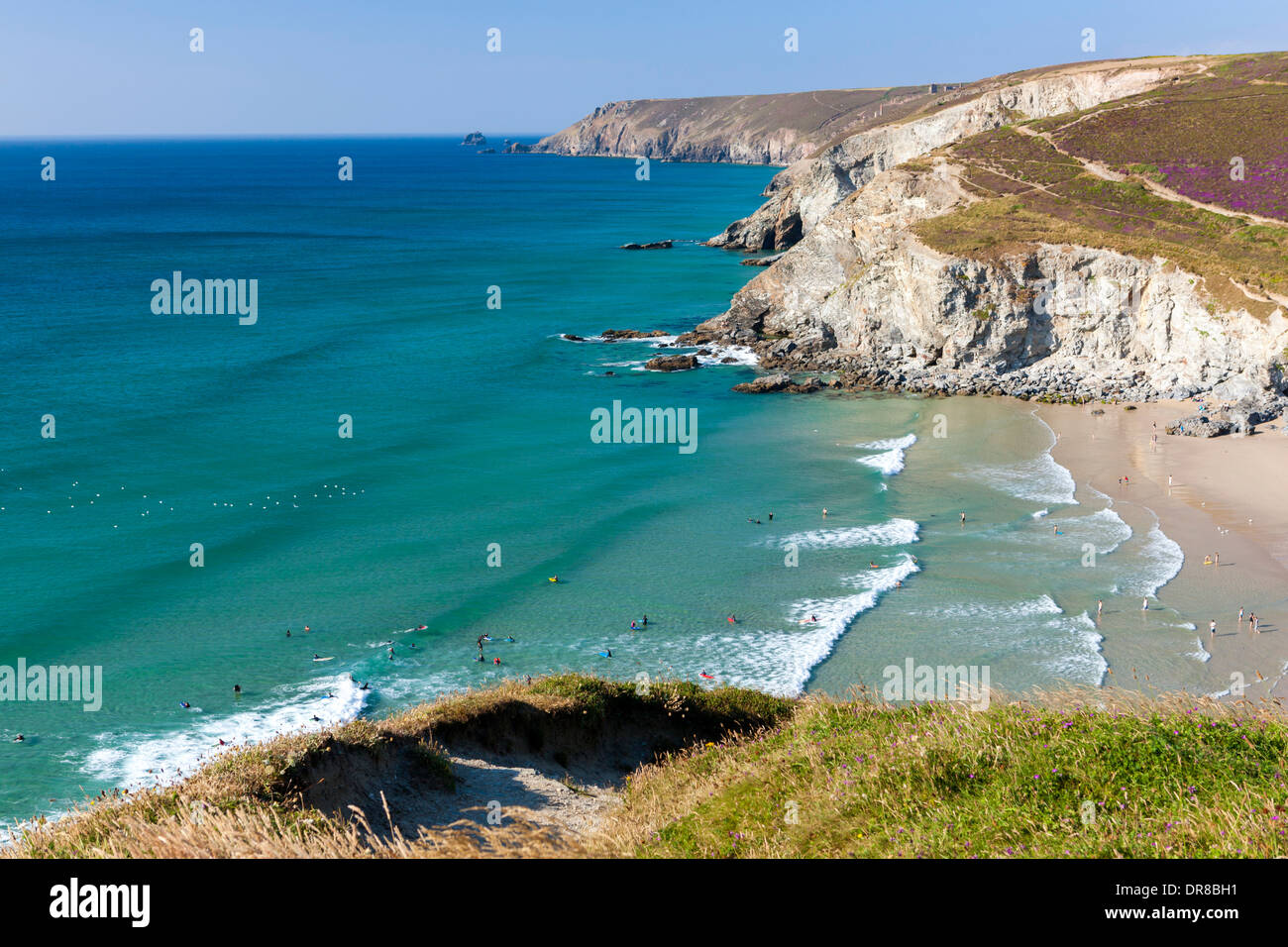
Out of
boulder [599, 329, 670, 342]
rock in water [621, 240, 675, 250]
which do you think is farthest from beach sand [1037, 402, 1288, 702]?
rock in water [621, 240, 675, 250]

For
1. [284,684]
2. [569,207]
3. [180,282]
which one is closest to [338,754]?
[284,684]

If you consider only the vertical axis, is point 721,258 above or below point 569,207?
below

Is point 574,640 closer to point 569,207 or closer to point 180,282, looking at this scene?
point 180,282

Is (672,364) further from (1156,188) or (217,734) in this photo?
(217,734)

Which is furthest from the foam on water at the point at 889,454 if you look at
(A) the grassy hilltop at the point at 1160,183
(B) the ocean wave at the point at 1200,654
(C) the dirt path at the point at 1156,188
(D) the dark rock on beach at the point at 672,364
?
(C) the dirt path at the point at 1156,188

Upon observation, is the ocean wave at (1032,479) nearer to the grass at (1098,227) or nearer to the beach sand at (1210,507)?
the beach sand at (1210,507)

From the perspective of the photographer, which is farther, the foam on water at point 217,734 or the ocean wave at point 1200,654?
the ocean wave at point 1200,654
